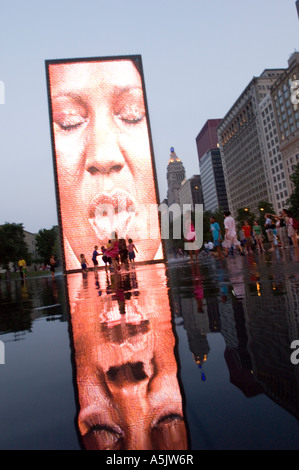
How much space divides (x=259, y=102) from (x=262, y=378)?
11484 cm

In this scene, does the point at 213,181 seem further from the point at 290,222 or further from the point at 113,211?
the point at 290,222

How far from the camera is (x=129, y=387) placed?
1.66 meters

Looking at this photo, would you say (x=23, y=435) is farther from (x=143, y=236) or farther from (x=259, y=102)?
(x=259, y=102)

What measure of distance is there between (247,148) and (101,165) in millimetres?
98468

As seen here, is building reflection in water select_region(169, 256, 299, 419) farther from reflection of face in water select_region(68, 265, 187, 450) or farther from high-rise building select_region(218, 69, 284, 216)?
high-rise building select_region(218, 69, 284, 216)

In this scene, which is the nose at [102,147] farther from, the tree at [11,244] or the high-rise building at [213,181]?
the high-rise building at [213,181]

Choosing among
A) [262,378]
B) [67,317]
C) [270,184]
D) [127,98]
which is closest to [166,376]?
[262,378]

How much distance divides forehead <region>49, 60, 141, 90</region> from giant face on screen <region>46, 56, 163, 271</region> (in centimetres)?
8

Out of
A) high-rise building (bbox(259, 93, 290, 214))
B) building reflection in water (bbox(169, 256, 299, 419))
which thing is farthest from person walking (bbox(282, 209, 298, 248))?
high-rise building (bbox(259, 93, 290, 214))

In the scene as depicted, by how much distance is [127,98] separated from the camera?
30.7 m

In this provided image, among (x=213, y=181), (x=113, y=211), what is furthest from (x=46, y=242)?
(x=213, y=181)

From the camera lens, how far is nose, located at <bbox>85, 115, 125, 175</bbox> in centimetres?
2895

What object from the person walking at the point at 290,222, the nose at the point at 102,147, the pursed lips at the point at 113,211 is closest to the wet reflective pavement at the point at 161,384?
the person walking at the point at 290,222
